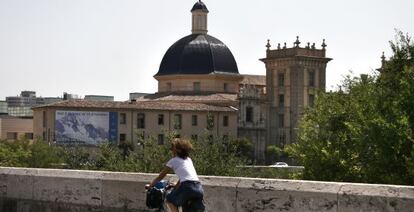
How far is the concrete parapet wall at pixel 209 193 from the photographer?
934cm

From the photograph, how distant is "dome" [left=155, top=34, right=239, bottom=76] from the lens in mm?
114938

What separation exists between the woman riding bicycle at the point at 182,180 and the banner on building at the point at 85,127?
82.1m

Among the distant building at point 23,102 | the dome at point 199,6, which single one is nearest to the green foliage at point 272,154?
the dome at point 199,6

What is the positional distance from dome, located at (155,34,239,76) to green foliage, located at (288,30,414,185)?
84528 millimetres

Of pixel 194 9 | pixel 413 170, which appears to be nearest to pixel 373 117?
pixel 413 170

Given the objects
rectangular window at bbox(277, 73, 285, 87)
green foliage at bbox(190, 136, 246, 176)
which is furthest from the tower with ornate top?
green foliage at bbox(190, 136, 246, 176)

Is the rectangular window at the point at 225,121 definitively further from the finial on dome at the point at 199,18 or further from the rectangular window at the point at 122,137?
the finial on dome at the point at 199,18

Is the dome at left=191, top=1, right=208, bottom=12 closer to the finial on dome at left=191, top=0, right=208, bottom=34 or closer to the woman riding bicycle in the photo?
the finial on dome at left=191, top=0, right=208, bottom=34

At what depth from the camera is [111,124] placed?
9425 centimetres

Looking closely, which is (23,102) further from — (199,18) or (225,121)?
(225,121)

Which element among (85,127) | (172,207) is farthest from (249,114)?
(172,207)

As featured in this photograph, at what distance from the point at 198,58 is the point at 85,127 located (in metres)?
26.7

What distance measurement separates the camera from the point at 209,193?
10922 mm

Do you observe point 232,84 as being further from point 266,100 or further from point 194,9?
point 194,9
